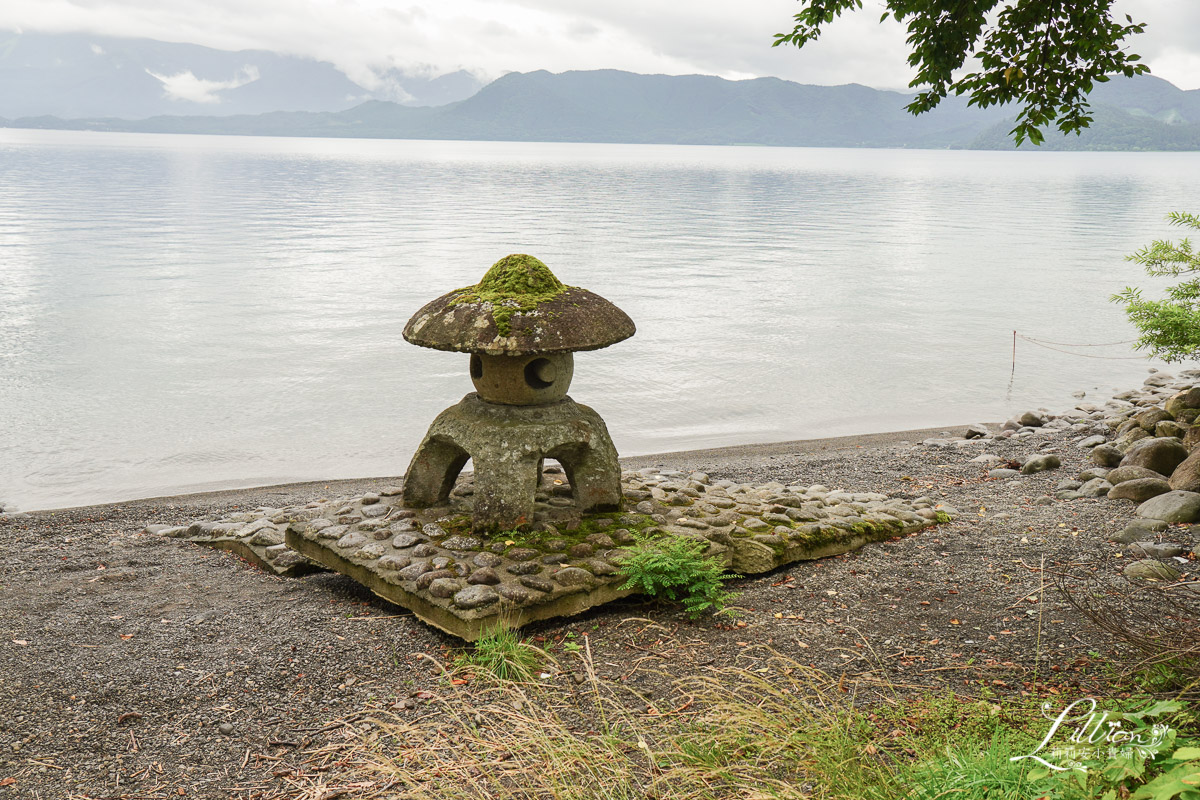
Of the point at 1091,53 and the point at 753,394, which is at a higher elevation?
the point at 1091,53

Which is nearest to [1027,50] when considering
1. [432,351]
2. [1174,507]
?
[1174,507]

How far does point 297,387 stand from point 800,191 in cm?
7384

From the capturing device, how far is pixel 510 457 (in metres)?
7.30

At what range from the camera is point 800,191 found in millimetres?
83625

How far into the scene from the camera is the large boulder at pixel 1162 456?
976cm

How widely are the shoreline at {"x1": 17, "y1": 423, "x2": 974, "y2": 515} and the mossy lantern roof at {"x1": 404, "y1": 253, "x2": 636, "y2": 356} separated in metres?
5.37

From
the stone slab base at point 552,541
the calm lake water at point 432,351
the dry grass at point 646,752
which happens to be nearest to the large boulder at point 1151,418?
the calm lake water at point 432,351

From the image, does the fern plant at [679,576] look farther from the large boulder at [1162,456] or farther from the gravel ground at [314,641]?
the large boulder at [1162,456]

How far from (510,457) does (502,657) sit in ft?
6.56

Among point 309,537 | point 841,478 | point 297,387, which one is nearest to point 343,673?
point 309,537

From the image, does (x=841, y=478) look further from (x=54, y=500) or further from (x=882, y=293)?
(x=882, y=293)

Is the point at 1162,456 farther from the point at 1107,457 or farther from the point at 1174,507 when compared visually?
the point at 1174,507

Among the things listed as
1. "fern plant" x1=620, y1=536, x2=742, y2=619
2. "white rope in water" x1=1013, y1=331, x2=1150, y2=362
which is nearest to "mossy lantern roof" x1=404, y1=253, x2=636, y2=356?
"fern plant" x1=620, y1=536, x2=742, y2=619

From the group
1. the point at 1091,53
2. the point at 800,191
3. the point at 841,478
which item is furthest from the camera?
the point at 800,191
